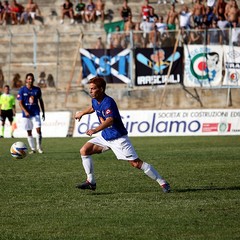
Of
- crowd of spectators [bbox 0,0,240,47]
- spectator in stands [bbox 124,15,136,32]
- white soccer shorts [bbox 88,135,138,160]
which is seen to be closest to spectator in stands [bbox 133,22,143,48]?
crowd of spectators [bbox 0,0,240,47]

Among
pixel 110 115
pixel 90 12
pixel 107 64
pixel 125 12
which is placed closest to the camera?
pixel 110 115

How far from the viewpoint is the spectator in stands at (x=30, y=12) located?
40969mm

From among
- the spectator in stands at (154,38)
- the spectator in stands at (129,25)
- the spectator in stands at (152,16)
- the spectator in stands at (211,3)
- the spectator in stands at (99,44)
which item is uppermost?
the spectator in stands at (211,3)

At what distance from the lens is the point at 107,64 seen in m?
37.2

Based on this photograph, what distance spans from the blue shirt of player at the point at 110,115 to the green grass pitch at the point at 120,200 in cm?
98

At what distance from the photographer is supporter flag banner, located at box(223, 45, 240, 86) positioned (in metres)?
35.5

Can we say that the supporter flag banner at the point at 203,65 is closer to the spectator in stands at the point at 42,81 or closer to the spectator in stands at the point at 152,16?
the spectator in stands at the point at 152,16

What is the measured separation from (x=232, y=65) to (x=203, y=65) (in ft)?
4.15

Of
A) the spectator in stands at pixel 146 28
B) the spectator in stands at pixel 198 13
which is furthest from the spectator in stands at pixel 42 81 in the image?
the spectator in stands at pixel 198 13

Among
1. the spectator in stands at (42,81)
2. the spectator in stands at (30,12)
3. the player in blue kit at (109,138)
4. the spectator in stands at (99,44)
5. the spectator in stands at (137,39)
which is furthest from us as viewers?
the spectator in stands at (30,12)

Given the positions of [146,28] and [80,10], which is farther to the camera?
[80,10]

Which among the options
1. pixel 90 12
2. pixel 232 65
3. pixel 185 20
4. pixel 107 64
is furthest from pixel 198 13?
pixel 90 12

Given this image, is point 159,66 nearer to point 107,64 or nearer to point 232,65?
point 107,64

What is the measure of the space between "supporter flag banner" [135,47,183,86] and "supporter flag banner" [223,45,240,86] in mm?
2052
